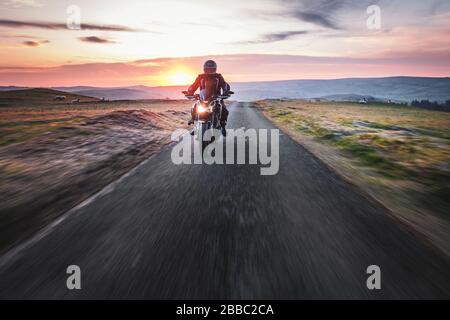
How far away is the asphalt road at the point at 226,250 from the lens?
8.64 feet

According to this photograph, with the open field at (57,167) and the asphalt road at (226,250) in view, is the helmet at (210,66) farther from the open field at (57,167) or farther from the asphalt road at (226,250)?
the asphalt road at (226,250)

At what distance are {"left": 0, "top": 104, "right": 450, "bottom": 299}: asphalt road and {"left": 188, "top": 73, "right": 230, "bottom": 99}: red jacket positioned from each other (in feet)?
16.8

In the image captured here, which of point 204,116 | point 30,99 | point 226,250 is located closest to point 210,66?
point 204,116

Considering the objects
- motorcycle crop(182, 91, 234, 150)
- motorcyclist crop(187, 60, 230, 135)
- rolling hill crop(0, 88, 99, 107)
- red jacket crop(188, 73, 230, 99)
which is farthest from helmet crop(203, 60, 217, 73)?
rolling hill crop(0, 88, 99, 107)

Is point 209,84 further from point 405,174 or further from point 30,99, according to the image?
point 30,99

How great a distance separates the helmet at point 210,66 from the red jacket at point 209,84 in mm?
127

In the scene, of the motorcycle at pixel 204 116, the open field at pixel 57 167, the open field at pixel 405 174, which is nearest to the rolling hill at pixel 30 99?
the open field at pixel 57 167

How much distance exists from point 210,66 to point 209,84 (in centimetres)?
61

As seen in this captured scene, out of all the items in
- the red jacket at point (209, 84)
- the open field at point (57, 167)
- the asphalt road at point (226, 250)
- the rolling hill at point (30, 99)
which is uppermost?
the rolling hill at point (30, 99)

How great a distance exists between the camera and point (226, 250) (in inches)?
130

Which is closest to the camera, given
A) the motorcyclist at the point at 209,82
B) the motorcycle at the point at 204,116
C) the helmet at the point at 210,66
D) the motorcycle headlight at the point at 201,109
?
the motorcycle at the point at 204,116

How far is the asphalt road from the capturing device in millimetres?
2633

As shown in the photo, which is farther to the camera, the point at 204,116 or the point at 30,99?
the point at 30,99
